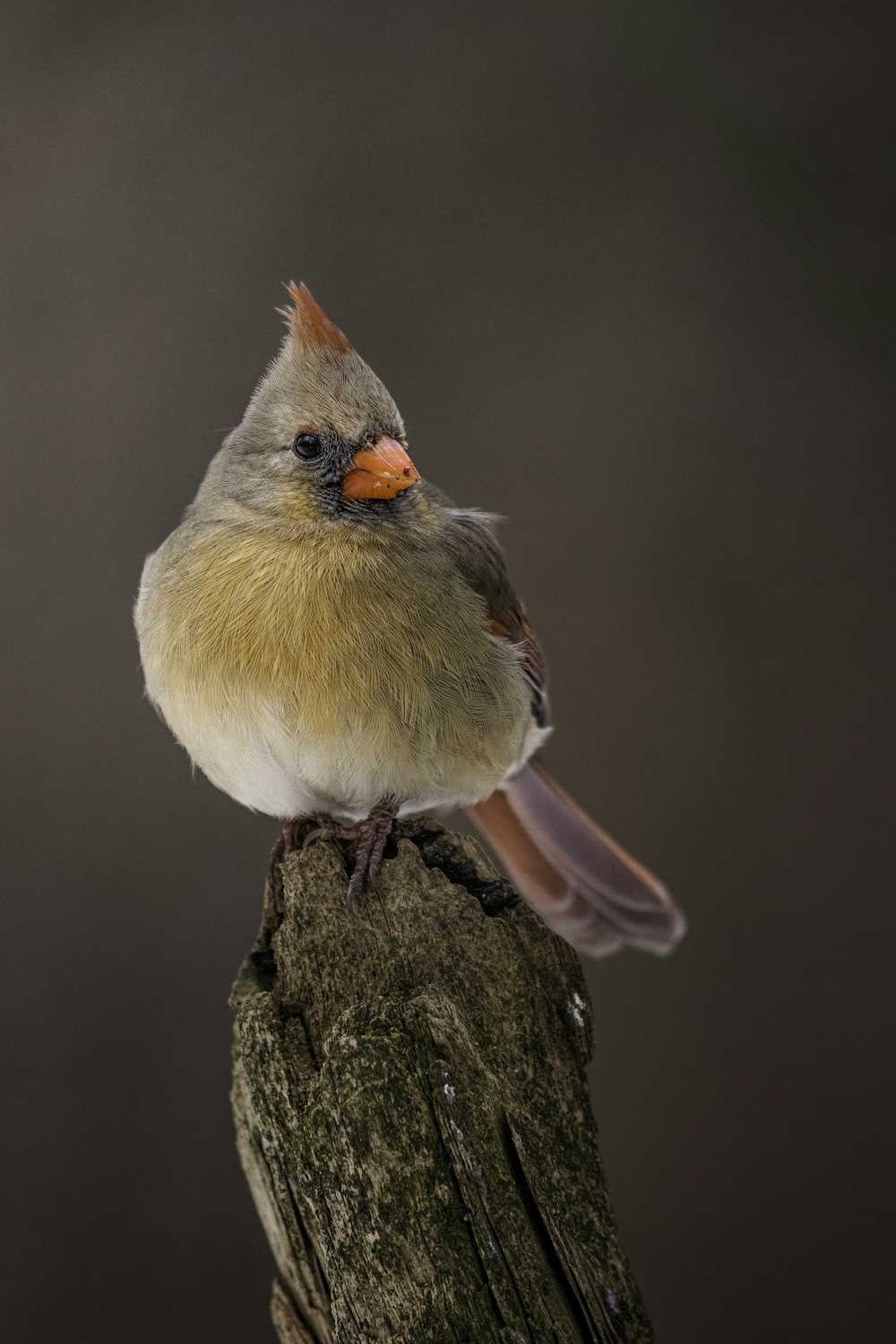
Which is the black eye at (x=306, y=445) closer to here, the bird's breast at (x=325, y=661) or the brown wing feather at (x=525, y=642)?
the bird's breast at (x=325, y=661)

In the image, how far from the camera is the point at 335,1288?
1522mm

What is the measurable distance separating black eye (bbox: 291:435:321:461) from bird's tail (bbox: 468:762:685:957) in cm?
104

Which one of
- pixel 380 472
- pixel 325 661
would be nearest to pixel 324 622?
pixel 325 661

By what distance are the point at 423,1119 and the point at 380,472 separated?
95cm

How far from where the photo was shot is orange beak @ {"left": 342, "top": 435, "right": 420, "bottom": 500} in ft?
6.36

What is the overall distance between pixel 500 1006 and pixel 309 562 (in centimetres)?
74

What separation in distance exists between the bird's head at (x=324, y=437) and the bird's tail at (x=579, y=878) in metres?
0.97

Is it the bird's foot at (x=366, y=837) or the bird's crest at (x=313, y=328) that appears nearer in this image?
the bird's foot at (x=366, y=837)

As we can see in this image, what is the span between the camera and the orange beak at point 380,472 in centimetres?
194

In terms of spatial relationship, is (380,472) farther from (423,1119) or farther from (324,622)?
(423,1119)

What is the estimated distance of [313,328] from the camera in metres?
2.02

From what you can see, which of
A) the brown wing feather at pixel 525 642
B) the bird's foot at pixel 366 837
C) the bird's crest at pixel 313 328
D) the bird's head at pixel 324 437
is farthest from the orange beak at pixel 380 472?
the bird's foot at pixel 366 837

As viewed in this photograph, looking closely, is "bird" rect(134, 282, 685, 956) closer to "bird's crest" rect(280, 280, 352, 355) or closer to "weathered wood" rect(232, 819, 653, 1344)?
"bird's crest" rect(280, 280, 352, 355)

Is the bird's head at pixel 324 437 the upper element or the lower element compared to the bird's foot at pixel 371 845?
upper
